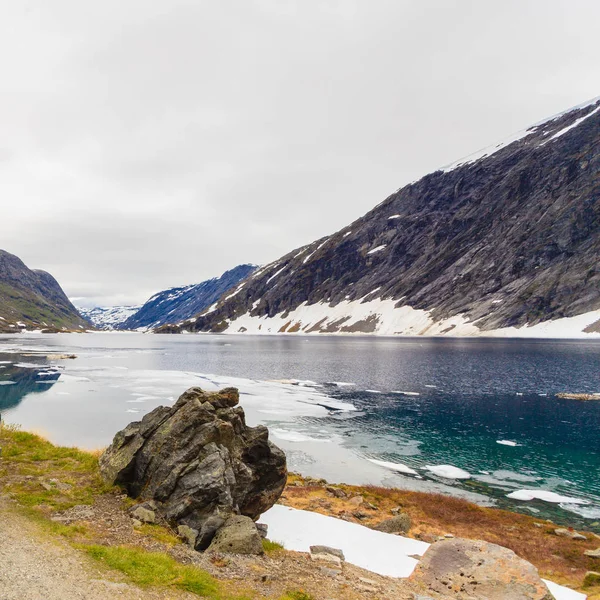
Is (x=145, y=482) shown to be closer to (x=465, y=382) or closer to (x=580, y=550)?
(x=580, y=550)

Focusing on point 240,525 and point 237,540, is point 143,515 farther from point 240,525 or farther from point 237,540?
point 237,540

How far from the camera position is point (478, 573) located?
1617 cm

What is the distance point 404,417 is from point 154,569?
4081 centimetres

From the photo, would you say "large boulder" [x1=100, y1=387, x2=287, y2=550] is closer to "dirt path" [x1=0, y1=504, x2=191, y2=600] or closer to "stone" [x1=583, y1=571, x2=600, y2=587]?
"dirt path" [x1=0, y1=504, x2=191, y2=600]

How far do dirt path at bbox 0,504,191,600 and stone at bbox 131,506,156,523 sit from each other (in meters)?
3.56

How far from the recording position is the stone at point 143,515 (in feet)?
54.2

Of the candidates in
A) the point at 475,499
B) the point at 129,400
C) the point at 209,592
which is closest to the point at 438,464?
the point at 475,499

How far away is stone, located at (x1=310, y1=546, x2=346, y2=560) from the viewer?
57.0ft

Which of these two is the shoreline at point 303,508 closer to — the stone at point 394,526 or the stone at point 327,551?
→ the stone at point 394,526

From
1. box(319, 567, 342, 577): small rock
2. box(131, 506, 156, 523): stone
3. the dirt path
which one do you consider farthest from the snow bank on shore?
the dirt path

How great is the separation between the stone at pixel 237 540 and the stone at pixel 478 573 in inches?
243

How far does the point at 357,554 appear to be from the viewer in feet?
60.1

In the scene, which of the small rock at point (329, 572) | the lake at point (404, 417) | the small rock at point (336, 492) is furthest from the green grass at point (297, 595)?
the lake at point (404, 417)

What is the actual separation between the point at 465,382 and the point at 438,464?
41.2 metres
